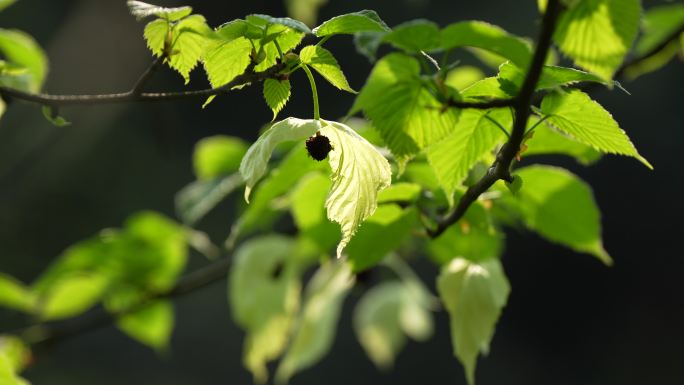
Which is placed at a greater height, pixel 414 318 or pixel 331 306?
pixel 331 306

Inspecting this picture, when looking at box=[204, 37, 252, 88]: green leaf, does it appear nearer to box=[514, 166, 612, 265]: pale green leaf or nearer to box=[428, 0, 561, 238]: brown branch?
box=[428, 0, 561, 238]: brown branch

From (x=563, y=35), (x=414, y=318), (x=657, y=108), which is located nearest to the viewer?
(x=563, y=35)

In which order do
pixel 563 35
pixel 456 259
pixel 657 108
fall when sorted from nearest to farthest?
1. pixel 563 35
2. pixel 456 259
3. pixel 657 108

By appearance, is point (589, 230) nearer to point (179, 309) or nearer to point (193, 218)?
point (193, 218)

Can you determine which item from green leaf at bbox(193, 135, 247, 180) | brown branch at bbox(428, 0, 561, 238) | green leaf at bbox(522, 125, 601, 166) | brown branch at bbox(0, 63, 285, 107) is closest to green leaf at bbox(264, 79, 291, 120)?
brown branch at bbox(0, 63, 285, 107)

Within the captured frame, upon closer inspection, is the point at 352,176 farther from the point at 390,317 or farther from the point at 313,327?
the point at 390,317

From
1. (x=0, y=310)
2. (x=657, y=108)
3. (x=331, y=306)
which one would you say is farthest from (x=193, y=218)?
(x=657, y=108)

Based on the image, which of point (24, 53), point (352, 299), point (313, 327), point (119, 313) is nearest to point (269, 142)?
point (24, 53)

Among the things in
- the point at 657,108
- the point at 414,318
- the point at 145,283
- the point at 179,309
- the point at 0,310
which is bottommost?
the point at 179,309
